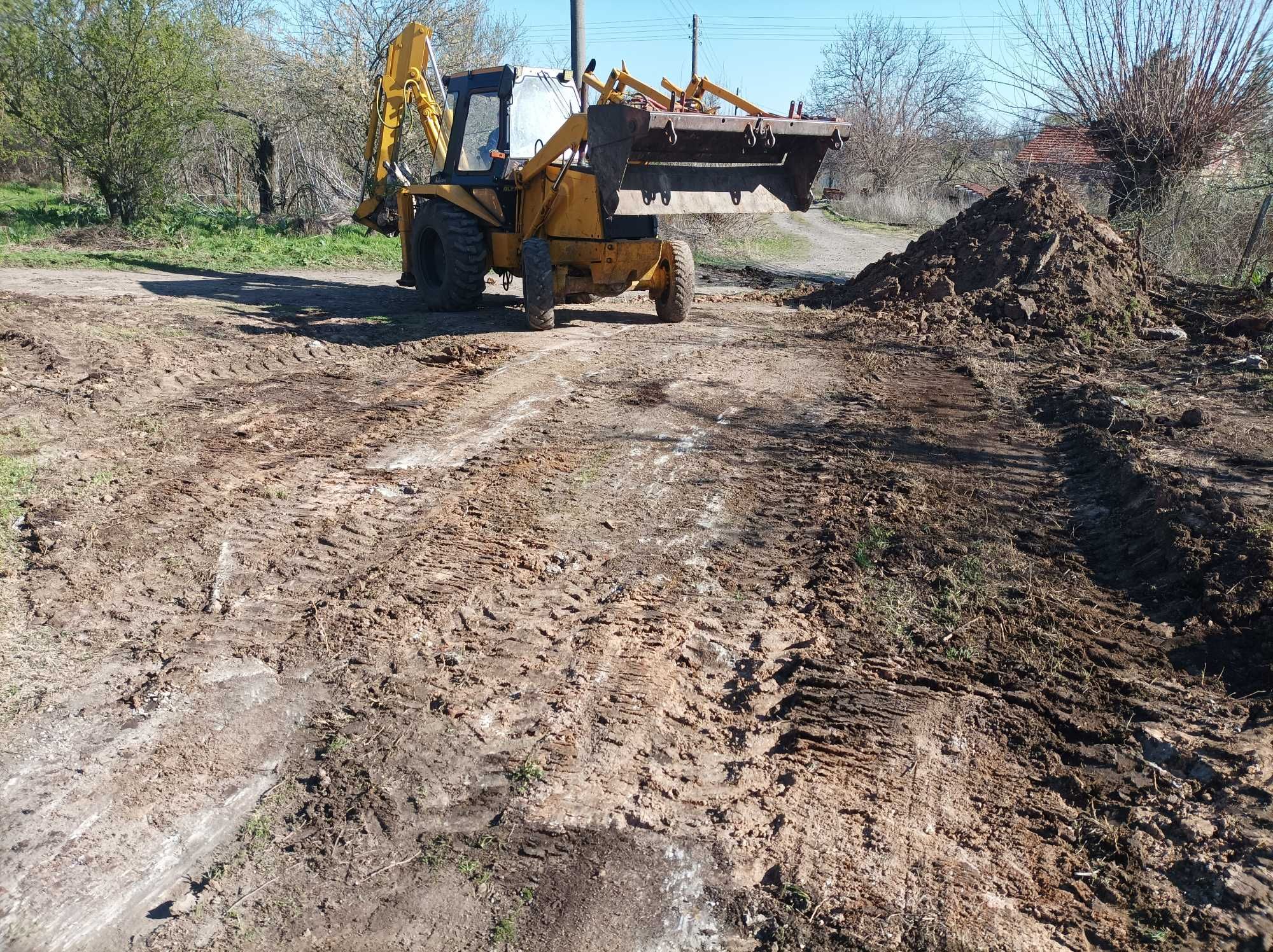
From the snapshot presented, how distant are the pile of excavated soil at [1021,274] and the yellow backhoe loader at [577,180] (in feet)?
9.16

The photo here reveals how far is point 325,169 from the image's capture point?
2280 cm

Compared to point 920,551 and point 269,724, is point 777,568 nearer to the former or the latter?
point 920,551

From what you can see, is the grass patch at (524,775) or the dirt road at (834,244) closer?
the grass patch at (524,775)

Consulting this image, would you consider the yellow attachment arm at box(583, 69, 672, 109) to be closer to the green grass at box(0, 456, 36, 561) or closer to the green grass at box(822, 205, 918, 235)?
the green grass at box(0, 456, 36, 561)

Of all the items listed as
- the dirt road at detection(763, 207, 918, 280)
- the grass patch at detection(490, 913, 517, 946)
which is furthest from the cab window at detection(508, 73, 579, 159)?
the grass patch at detection(490, 913, 517, 946)

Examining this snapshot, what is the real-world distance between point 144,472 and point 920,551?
4663mm

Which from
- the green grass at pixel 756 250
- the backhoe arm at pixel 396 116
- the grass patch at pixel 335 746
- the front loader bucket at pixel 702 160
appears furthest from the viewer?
the green grass at pixel 756 250

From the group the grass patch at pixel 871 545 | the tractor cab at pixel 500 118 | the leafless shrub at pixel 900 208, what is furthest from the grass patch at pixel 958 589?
Result: the leafless shrub at pixel 900 208

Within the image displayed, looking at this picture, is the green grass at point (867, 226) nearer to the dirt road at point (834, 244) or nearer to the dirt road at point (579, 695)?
the dirt road at point (834, 244)

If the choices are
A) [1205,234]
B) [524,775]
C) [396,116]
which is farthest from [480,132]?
[1205,234]

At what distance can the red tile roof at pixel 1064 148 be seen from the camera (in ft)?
43.9

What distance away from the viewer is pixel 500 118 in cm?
1057

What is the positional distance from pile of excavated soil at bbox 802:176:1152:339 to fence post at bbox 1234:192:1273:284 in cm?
170

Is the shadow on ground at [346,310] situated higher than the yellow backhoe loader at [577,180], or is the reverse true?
the yellow backhoe loader at [577,180]
